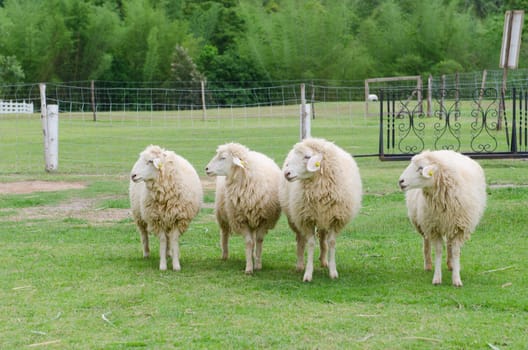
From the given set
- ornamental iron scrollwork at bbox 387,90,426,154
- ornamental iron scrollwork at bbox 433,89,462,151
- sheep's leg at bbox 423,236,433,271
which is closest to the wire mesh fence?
ornamental iron scrollwork at bbox 387,90,426,154

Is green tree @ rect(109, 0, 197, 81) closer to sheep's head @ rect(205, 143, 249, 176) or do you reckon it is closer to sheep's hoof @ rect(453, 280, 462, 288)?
sheep's head @ rect(205, 143, 249, 176)

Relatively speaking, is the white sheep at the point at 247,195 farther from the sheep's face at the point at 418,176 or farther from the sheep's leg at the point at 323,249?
the sheep's face at the point at 418,176

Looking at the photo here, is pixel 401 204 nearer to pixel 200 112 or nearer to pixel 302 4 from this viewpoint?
pixel 200 112

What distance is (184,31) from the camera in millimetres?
44594

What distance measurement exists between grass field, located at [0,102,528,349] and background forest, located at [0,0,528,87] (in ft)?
97.3

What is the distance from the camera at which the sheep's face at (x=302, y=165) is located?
22.6 ft

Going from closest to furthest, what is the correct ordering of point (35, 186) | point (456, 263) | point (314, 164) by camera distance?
point (456, 263), point (314, 164), point (35, 186)

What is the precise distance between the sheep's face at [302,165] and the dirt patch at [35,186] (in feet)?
23.0

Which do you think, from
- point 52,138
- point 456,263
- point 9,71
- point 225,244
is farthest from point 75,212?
point 9,71

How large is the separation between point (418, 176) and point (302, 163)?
103cm

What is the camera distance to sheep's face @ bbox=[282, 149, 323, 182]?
6.89 metres

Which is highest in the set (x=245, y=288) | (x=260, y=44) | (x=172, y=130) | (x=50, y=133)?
(x=260, y=44)

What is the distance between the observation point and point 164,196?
7.57m

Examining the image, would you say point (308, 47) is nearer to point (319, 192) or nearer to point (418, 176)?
point (319, 192)
